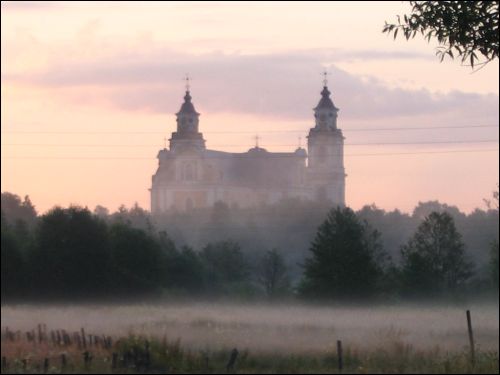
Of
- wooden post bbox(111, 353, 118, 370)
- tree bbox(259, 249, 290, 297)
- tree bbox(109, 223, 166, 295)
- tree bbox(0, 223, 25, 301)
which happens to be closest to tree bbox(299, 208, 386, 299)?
tree bbox(109, 223, 166, 295)

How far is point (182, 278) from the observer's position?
66500mm

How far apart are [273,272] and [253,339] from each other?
1911 inches

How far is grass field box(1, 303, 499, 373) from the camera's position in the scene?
2602cm

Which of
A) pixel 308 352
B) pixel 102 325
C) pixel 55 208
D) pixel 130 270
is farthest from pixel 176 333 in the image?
pixel 130 270

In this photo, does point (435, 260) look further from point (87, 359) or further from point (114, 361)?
point (114, 361)

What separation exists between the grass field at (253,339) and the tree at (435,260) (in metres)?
2.91

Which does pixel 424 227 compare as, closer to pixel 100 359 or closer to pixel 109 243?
pixel 109 243

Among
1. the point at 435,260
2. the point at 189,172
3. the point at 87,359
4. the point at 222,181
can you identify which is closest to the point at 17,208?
the point at 435,260

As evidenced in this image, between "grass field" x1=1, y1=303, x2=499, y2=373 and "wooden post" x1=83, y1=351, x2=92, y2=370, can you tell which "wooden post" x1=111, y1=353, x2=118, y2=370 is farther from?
"wooden post" x1=83, y1=351, x2=92, y2=370

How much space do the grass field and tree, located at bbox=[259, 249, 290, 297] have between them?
2357 centimetres

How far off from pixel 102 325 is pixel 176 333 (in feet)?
11.0

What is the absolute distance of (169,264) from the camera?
6419 cm

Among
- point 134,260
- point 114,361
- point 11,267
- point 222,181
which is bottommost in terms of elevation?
point 114,361

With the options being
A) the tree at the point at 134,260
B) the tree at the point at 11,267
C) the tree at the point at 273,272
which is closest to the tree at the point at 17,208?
the tree at the point at 134,260
